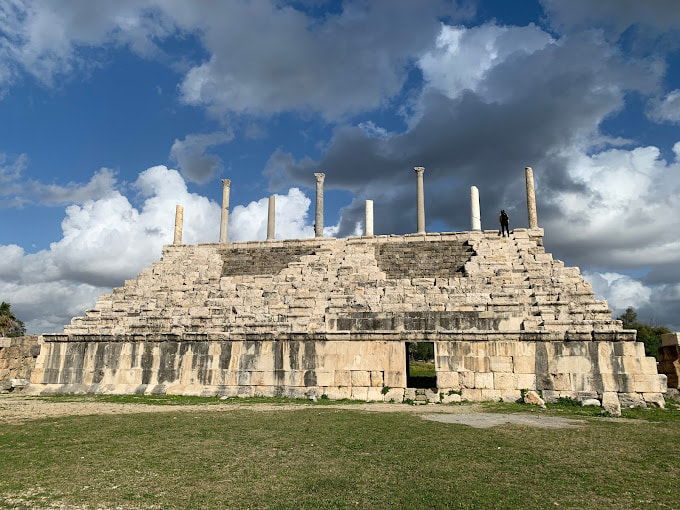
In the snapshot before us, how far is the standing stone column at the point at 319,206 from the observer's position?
31905 millimetres

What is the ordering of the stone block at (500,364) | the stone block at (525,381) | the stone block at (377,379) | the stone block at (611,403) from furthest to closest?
the stone block at (377,379) → the stone block at (500,364) → the stone block at (525,381) → the stone block at (611,403)

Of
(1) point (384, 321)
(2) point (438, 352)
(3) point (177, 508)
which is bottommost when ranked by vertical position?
(3) point (177, 508)

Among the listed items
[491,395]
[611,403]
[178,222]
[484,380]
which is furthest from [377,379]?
[178,222]

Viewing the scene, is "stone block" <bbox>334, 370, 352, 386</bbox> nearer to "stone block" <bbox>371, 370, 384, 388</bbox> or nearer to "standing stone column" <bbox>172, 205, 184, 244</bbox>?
"stone block" <bbox>371, 370, 384, 388</bbox>

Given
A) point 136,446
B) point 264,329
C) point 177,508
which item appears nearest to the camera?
point 177,508

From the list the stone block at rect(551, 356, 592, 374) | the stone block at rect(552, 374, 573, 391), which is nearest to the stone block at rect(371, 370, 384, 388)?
the stone block at rect(552, 374, 573, 391)

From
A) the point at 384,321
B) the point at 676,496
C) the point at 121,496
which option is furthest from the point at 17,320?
the point at 676,496

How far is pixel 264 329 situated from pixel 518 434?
1108 centimetres

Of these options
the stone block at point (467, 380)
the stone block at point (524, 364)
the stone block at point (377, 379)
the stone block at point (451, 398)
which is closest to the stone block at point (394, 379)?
the stone block at point (377, 379)

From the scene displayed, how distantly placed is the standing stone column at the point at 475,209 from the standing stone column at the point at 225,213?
1639 centimetres

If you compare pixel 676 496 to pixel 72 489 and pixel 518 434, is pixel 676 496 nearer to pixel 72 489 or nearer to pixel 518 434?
pixel 518 434

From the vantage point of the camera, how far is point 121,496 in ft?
20.3

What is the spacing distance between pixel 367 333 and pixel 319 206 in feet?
53.7

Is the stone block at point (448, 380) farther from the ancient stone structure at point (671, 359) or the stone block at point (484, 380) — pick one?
the ancient stone structure at point (671, 359)
